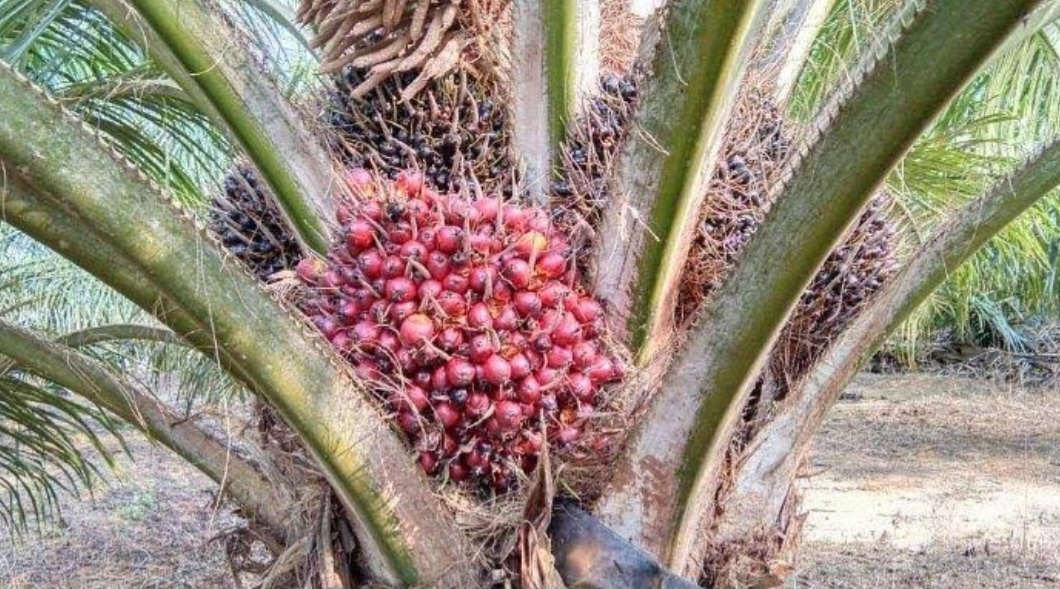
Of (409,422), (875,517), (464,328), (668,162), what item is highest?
(875,517)

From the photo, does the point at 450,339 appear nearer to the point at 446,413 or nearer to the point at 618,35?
the point at 446,413

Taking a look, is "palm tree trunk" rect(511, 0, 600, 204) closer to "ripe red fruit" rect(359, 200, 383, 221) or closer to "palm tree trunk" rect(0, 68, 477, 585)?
"ripe red fruit" rect(359, 200, 383, 221)

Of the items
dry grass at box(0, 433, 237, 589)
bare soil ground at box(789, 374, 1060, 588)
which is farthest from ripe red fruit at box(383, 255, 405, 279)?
dry grass at box(0, 433, 237, 589)

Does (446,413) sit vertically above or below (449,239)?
below

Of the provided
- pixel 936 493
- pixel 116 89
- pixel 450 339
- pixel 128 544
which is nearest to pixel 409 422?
pixel 450 339

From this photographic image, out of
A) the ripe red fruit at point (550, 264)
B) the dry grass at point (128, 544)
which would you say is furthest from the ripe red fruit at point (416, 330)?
the dry grass at point (128, 544)

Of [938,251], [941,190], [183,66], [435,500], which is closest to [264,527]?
[435,500]
